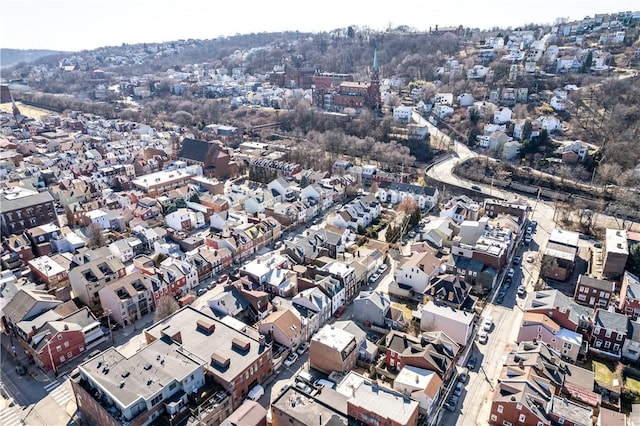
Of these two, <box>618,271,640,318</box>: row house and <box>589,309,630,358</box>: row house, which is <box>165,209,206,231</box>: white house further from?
<box>618,271,640,318</box>: row house

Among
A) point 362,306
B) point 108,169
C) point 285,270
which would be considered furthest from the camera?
point 108,169

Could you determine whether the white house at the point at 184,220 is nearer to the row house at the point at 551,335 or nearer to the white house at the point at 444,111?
the row house at the point at 551,335

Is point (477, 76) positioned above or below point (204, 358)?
above

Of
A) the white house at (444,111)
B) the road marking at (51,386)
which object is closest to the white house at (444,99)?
the white house at (444,111)

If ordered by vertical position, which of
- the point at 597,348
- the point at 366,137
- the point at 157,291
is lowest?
the point at 597,348

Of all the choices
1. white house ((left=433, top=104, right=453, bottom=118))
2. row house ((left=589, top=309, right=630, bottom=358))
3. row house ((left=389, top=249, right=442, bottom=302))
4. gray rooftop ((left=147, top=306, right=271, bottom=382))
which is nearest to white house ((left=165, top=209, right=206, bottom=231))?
gray rooftop ((left=147, top=306, right=271, bottom=382))

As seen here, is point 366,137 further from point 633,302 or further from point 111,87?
point 111,87

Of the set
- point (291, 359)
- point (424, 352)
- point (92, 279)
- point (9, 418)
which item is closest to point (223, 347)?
point (291, 359)

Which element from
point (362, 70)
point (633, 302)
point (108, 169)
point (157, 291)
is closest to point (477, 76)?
point (362, 70)

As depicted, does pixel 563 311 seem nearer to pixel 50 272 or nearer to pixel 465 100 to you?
pixel 50 272
